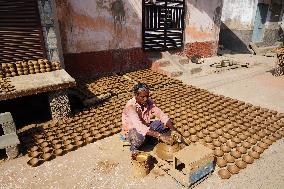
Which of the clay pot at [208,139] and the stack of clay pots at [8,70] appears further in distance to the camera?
the stack of clay pots at [8,70]

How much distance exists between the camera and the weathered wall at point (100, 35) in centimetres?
771

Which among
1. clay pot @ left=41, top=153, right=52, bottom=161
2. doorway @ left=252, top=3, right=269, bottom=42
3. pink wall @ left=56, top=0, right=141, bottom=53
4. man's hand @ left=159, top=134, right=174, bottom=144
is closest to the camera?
man's hand @ left=159, top=134, right=174, bottom=144

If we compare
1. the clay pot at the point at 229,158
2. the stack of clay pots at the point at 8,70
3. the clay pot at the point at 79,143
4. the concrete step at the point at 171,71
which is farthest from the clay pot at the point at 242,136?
the stack of clay pots at the point at 8,70

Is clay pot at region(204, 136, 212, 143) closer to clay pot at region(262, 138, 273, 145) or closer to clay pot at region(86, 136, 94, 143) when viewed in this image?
clay pot at region(262, 138, 273, 145)

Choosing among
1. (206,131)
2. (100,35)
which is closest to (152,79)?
(100,35)

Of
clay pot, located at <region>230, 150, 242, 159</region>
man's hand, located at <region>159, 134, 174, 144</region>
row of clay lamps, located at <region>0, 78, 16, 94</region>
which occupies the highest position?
row of clay lamps, located at <region>0, 78, 16, 94</region>

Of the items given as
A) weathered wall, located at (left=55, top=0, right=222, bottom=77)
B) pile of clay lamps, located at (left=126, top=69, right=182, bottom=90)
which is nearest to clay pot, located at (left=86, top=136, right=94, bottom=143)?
pile of clay lamps, located at (left=126, top=69, right=182, bottom=90)

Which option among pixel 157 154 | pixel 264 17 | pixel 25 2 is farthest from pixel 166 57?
pixel 264 17

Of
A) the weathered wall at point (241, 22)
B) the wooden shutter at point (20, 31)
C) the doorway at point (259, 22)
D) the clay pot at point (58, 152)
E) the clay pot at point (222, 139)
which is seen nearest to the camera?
the clay pot at point (58, 152)

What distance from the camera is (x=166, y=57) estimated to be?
1003cm

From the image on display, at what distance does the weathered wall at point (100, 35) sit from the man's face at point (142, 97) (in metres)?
4.81

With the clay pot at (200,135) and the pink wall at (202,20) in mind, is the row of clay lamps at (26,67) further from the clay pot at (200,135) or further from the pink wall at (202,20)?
the pink wall at (202,20)

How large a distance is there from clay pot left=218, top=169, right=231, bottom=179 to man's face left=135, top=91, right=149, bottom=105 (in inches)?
64.3

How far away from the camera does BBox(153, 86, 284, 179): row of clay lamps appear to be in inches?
164
